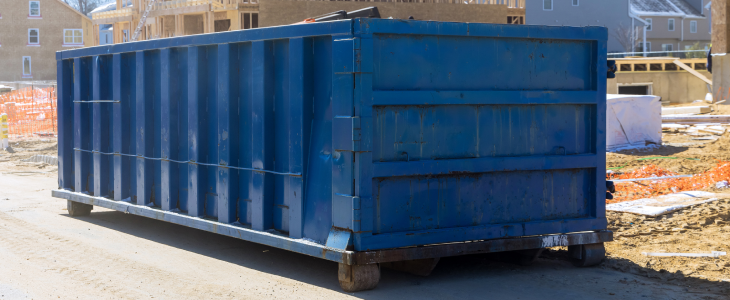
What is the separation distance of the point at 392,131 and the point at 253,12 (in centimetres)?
1842

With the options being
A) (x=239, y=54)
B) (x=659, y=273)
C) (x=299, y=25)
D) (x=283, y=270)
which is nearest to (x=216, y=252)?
(x=283, y=270)

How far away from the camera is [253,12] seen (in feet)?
76.6

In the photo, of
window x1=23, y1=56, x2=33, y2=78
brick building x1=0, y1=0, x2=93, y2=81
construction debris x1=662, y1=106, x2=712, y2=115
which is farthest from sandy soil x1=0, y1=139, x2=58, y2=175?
brick building x1=0, y1=0, x2=93, y2=81

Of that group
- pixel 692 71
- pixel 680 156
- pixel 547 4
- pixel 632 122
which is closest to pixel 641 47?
pixel 547 4

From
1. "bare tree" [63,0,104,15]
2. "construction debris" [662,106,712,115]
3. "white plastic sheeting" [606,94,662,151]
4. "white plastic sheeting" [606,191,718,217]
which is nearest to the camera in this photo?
"white plastic sheeting" [606,191,718,217]

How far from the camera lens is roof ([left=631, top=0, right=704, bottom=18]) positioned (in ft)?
198

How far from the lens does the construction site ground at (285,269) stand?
5.79 meters

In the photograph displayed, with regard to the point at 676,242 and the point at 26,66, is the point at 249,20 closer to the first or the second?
the point at 676,242

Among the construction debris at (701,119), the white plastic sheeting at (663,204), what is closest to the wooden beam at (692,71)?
the construction debris at (701,119)

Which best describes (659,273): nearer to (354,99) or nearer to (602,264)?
(602,264)

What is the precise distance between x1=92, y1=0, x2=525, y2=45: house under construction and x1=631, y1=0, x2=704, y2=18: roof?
37.3 metres

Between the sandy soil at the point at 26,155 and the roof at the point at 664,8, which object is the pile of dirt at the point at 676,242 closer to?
the sandy soil at the point at 26,155

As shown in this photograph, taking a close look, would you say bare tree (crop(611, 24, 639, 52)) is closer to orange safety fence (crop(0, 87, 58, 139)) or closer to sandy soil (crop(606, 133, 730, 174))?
sandy soil (crop(606, 133, 730, 174))

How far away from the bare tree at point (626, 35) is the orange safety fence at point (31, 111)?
40712 millimetres
